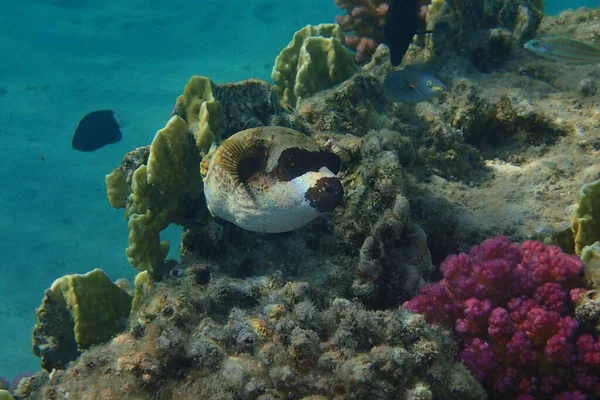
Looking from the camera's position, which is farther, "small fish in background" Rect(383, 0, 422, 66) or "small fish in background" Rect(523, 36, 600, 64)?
"small fish in background" Rect(383, 0, 422, 66)

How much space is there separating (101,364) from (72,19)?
96.2 ft

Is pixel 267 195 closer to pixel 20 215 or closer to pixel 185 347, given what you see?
pixel 185 347

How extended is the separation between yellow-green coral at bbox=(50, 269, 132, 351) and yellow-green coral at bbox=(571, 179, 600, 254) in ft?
14.4

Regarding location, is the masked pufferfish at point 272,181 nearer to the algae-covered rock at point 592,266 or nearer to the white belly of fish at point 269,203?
the white belly of fish at point 269,203

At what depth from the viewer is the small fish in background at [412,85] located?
407 centimetres

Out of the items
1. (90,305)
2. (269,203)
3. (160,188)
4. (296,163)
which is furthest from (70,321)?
(296,163)

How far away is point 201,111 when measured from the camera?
155 inches

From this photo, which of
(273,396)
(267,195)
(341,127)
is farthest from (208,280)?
(341,127)

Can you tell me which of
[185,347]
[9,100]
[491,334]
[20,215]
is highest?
[9,100]

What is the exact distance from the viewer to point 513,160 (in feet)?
14.4

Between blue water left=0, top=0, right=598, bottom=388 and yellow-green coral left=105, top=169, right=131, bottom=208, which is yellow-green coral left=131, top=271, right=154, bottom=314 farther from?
blue water left=0, top=0, right=598, bottom=388

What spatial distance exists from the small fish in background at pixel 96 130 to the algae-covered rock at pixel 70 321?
442 cm

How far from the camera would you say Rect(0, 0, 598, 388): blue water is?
1109cm

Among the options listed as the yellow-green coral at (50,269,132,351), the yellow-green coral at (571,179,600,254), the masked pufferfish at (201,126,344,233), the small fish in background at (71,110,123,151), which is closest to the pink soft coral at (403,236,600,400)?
the yellow-green coral at (571,179,600,254)
